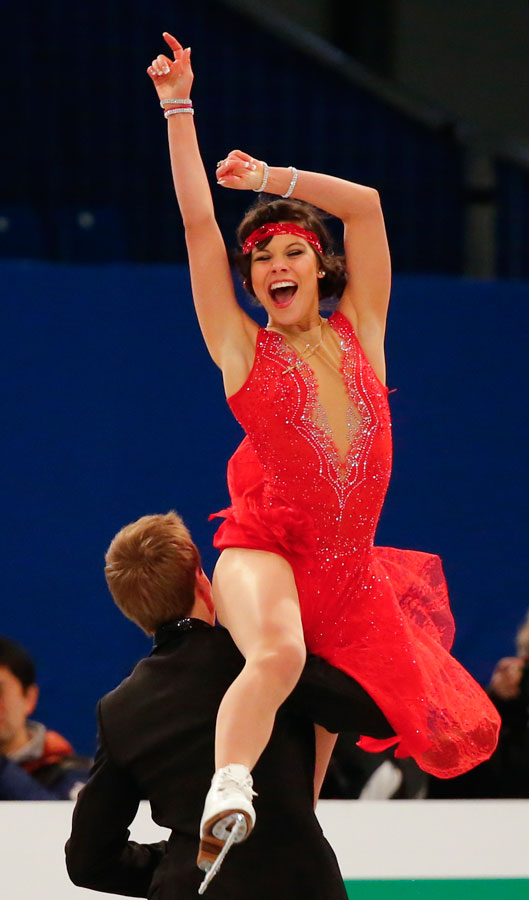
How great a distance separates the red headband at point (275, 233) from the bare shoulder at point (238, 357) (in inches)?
5.6

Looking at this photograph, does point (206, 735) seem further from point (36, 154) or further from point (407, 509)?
point (36, 154)

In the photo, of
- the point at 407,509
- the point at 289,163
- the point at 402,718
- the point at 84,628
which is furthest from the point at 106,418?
the point at 402,718

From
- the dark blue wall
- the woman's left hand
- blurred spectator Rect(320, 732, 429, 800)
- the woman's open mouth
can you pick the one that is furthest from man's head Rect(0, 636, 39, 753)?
the woman's left hand

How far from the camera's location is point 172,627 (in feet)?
6.23

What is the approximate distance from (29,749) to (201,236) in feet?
5.43

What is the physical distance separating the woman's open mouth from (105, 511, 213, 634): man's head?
523 millimetres

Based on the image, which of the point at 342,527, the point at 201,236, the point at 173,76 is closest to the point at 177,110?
the point at 173,76

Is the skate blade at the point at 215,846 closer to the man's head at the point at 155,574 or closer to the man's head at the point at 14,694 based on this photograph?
the man's head at the point at 155,574

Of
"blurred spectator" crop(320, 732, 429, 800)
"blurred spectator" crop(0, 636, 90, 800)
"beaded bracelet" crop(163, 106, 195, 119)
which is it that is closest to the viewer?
"beaded bracelet" crop(163, 106, 195, 119)

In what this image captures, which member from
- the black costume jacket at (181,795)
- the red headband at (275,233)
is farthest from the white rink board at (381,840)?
the red headband at (275,233)

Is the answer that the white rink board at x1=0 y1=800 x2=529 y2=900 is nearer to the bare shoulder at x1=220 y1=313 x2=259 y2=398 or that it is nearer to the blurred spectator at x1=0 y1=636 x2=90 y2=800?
the blurred spectator at x1=0 y1=636 x2=90 y2=800

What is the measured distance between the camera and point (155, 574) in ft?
6.28

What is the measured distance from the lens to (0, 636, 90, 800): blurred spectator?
302 centimetres

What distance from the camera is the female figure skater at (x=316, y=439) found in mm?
2143
